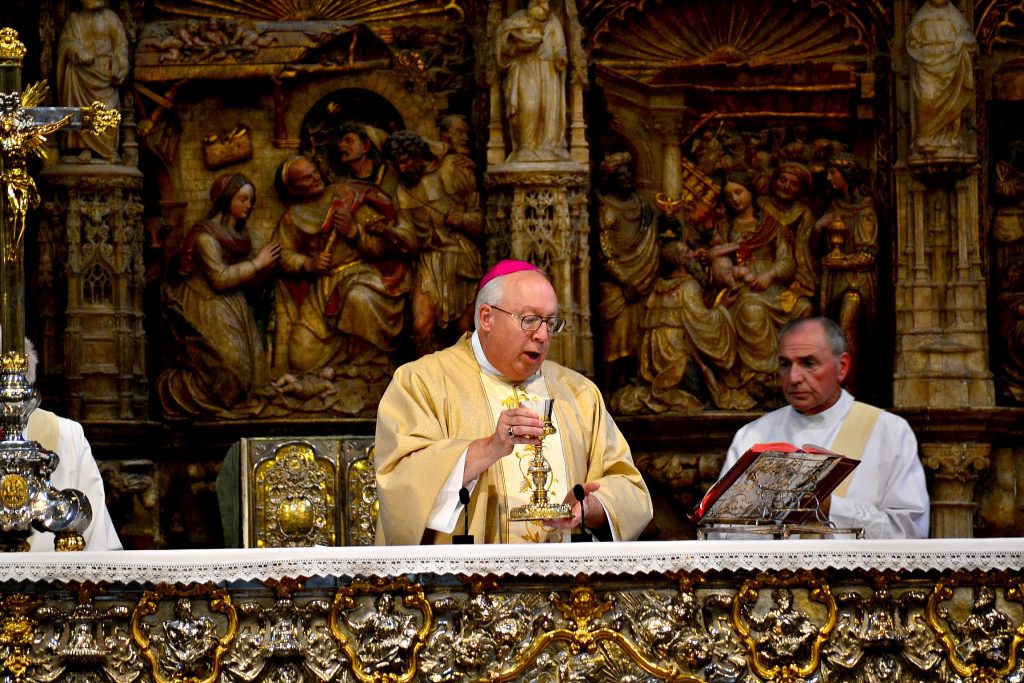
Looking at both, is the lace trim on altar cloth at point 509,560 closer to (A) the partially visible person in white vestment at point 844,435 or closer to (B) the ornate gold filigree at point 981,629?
(B) the ornate gold filigree at point 981,629

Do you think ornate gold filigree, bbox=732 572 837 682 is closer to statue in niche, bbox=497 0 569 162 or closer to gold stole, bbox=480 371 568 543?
gold stole, bbox=480 371 568 543

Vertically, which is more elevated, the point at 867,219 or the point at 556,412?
the point at 867,219

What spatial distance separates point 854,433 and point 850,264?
3115 millimetres

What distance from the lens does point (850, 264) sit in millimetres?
11234

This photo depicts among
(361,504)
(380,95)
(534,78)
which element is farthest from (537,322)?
(380,95)

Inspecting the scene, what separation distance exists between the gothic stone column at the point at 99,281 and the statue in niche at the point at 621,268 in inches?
104

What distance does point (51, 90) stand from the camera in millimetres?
11070

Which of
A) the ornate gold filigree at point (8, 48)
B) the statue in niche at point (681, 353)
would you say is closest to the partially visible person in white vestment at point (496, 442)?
the ornate gold filigree at point (8, 48)

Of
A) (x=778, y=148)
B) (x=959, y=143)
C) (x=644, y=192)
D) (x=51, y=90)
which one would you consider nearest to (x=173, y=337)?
(x=51, y=90)

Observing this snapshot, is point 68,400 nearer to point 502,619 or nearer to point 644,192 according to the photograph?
point 644,192

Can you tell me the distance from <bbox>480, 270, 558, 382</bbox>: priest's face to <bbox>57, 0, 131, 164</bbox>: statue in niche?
163 inches

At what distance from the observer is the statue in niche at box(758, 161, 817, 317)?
1133cm

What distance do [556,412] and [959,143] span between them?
13.8 feet

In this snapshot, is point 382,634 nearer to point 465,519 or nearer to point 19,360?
point 465,519
